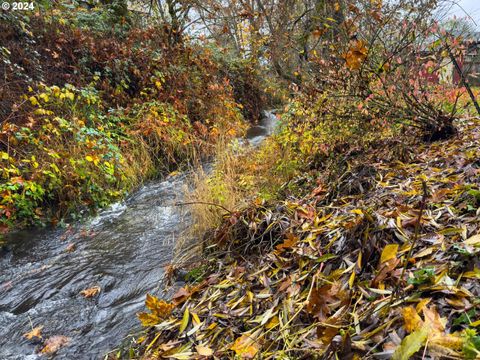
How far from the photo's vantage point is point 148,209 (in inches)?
179

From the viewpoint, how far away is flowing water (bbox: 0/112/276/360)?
7.54 ft

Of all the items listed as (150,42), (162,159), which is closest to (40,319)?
(162,159)

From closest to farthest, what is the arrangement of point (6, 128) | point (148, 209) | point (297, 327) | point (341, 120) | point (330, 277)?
point (297, 327) → point (330, 277) → point (341, 120) → point (6, 128) → point (148, 209)

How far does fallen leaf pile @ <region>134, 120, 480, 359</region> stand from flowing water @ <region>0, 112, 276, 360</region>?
65cm

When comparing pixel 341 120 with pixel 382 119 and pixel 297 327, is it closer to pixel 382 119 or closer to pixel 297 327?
pixel 382 119

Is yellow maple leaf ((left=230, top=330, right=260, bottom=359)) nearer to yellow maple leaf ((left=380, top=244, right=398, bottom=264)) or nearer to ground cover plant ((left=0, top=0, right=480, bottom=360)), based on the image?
ground cover plant ((left=0, top=0, right=480, bottom=360))

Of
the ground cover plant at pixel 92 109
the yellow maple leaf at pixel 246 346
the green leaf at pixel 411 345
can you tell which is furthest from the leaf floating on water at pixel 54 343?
the green leaf at pixel 411 345

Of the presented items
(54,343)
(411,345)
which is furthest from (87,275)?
(411,345)

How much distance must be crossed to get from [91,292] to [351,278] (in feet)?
7.47

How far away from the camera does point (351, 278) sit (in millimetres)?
1512

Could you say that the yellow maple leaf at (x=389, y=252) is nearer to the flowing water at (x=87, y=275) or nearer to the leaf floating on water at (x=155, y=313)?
the leaf floating on water at (x=155, y=313)

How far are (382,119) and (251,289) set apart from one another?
8.03ft

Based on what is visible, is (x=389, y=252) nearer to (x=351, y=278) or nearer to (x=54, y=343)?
(x=351, y=278)

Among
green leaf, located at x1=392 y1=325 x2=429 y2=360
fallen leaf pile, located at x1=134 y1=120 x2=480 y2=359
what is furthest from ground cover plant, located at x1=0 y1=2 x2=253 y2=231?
green leaf, located at x1=392 y1=325 x2=429 y2=360
